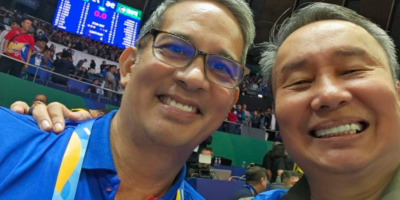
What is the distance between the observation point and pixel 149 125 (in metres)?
1.32

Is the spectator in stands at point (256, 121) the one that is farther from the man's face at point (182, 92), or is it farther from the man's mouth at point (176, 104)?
the man's mouth at point (176, 104)

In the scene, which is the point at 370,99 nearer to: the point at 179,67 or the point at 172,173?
the point at 179,67

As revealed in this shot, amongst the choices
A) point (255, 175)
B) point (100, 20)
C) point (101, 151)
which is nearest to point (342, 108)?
point (101, 151)

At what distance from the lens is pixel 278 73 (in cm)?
157

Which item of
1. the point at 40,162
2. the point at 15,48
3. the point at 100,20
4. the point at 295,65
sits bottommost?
the point at 15,48

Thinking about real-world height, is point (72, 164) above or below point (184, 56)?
below

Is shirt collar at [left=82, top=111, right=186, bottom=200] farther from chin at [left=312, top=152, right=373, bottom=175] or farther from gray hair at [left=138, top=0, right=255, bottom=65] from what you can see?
chin at [left=312, top=152, right=373, bottom=175]

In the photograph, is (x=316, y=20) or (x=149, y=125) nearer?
(x=149, y=125)

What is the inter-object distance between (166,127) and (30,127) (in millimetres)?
561

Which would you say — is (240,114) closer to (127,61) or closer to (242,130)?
(242,130)

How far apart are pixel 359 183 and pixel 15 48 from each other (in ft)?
23.3

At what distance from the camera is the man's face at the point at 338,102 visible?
1268 millimetres

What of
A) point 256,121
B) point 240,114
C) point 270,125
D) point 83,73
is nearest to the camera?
point 83,73

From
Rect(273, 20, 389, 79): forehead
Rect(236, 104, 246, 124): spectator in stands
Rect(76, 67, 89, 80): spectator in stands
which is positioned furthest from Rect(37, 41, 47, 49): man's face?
Rect(273, 20, 389, 79): forehead
